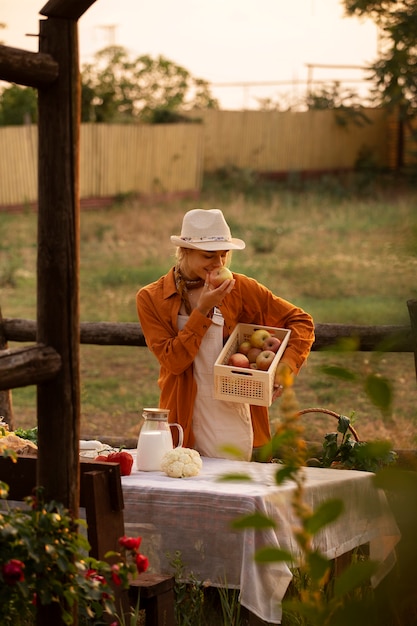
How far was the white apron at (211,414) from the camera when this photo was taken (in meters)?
A: 4.83

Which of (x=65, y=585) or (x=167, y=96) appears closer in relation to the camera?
(x=65, y=585)

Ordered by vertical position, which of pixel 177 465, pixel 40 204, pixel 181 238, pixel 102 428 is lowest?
pixel 102 428

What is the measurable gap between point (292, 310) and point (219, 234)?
51 centimetres

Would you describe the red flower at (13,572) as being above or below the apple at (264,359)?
below

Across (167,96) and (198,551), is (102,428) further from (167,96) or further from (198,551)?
(167,96)

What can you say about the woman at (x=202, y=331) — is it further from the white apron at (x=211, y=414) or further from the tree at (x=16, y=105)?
the tree at (x=16, y=105)

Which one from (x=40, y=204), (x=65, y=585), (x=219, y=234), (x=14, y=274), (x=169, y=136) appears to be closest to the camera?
(x=65, y=585)

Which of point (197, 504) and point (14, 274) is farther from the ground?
point (197, 504)

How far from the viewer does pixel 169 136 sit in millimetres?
27016

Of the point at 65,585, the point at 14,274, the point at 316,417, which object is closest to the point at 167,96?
the point at 14,274

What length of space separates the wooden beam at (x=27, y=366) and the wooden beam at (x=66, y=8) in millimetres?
938

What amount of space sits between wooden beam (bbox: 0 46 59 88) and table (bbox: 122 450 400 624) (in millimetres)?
1448

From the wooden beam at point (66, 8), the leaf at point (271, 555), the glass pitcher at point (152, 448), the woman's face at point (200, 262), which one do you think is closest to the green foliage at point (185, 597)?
the glass pitcher at point (152, 448)

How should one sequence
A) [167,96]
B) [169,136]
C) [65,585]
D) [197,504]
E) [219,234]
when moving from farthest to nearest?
1. [167,96]
2. [169,136]
3. [219,234]
4. [197,504]
5. [65,585]
